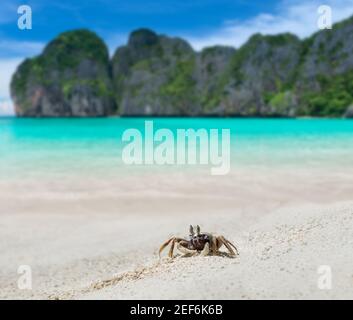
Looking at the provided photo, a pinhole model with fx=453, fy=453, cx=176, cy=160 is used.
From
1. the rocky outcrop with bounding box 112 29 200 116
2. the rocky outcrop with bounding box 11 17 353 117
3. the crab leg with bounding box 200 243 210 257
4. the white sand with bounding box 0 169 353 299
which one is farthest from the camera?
the rocky outcrop with bounding box 112 29 200 116

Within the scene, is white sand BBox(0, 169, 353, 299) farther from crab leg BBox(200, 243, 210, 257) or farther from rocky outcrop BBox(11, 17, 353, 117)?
rocky outcrop BBox(11, 17, 353, 117)

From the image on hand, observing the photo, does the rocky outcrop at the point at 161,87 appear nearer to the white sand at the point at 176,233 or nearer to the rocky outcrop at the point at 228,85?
the rocky outcrop at the point at 228,85

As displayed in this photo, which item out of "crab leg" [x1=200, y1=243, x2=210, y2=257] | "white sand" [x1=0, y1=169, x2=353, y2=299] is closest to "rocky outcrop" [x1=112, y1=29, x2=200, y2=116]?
"white sand" [x1=0, y1=169, x2=353, y2=299]

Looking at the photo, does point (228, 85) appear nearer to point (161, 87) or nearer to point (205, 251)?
point (161, 87)

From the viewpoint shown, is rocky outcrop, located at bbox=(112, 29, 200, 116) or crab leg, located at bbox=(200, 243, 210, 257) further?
rocky outcrop, located at bbox=(112, 29, 200, 116)

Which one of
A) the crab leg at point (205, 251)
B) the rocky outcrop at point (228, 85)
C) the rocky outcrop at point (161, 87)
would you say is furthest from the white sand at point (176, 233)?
the rocky outcrop at point (161, 87)

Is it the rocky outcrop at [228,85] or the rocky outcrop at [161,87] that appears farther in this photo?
the rocky outcrop at [161,87]

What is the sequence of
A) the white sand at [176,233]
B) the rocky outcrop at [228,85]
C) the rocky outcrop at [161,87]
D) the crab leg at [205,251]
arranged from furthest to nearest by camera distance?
the rocky outcrop at [161,87], the rocky outcrop at [228,85], the crab leg at [205,251], the white sand at [176,233]

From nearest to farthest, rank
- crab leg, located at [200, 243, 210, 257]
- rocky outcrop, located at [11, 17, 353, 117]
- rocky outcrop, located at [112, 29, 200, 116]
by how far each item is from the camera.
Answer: crab leg, located at [200, 243, 210, 257], rocky outcrop, located at [11, 17, 353, 117], rocky outcrop, located at [112, 29, 200, 116]

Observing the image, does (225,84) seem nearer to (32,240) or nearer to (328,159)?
(328,159)
